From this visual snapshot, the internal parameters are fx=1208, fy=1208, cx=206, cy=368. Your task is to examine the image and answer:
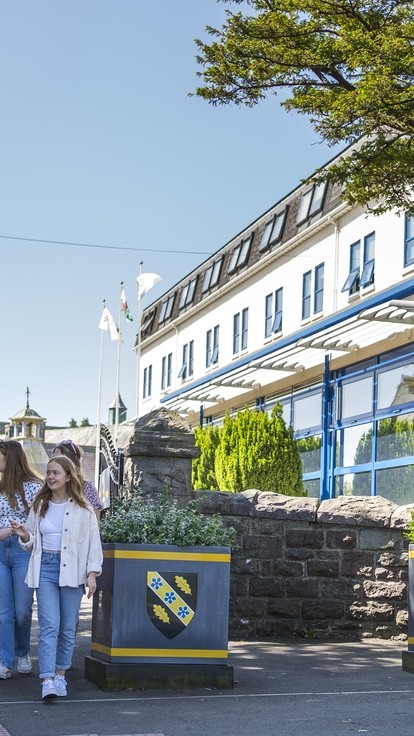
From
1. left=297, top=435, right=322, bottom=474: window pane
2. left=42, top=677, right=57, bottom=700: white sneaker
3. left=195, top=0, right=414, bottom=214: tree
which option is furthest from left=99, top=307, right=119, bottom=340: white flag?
left=42, top=677, right=57, bottom=700: white sneaker

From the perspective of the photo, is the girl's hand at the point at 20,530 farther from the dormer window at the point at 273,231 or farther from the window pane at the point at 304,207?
the dormer window at the point at 273,231

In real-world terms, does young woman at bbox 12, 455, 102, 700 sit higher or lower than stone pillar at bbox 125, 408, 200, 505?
lower

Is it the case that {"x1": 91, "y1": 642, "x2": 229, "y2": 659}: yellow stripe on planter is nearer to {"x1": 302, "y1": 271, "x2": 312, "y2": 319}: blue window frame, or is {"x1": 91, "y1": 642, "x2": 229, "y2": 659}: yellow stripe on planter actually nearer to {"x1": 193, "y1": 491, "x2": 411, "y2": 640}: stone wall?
{"x1": 193, "y1": 491, "x2": 411, "y2": 640}: stone wall

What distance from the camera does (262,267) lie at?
40719 mm

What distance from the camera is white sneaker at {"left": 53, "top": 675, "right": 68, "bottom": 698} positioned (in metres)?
8.30

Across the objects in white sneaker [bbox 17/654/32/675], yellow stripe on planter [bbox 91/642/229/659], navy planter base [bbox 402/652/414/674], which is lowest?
white sneaker [bbox 17/654/32/675]

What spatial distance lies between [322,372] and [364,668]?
20.4 m

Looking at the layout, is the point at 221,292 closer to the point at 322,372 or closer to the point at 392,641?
the point at 322,372

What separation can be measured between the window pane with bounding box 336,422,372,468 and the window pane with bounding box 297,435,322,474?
792 mm

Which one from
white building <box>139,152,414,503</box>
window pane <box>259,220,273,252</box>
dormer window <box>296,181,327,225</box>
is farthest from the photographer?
window pane <box>259,220,273,252</box>

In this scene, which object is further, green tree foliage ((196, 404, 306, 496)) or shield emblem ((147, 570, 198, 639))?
green tree foliage ((196, 404, 306, 496))

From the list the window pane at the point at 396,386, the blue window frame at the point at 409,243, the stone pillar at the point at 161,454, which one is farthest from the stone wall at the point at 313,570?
the blue window frame at the point at 409,243

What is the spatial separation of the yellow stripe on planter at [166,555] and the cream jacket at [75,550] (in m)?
0.32

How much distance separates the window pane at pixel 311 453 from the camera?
29.7 meters
